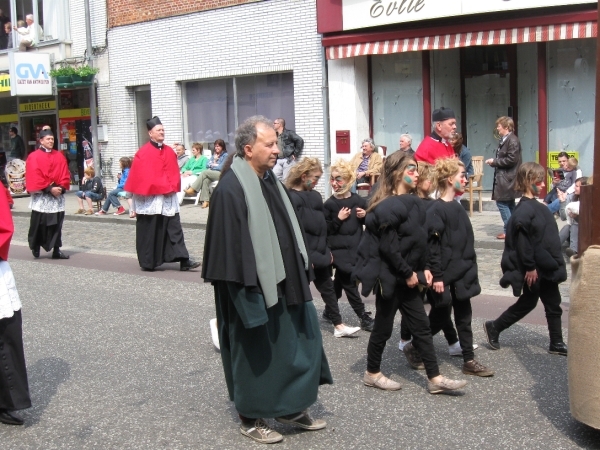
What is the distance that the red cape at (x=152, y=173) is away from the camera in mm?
10844

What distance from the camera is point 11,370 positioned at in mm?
5242

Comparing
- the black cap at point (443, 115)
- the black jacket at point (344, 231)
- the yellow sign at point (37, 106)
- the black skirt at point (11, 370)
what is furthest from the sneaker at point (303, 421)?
the yellow sign at point (37, 106)

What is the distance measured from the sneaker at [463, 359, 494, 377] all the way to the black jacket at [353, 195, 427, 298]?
83cm

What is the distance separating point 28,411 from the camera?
570 cm

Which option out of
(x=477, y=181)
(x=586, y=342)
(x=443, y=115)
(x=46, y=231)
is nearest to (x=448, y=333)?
(x=586, y=342)

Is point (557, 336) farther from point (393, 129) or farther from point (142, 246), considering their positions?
point (393, 129)

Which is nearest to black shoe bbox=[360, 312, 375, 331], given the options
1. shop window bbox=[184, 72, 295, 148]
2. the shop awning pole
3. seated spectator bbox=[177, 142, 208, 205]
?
shop window bbox=[184, 72, 295, 148]

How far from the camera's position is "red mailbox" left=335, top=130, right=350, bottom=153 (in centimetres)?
1658

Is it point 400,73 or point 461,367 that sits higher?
point 400,73

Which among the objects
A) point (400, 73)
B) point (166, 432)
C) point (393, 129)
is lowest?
point (166, 432)

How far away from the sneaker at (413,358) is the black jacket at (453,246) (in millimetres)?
595

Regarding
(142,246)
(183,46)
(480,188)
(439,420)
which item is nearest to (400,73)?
(480,188)

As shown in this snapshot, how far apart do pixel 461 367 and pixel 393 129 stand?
419 inches

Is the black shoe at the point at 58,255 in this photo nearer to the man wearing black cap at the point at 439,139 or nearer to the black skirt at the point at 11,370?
the man wearing black cap at the point at 439,139
